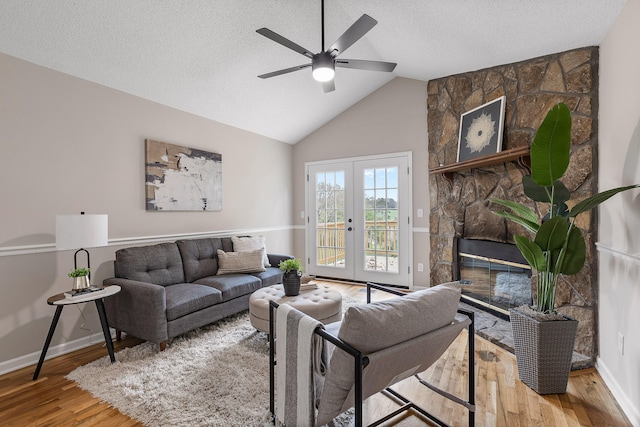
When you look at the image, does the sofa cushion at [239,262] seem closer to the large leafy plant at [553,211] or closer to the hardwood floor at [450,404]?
the hardwood floor at [450,404]

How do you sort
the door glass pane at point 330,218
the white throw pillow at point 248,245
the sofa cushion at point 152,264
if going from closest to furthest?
the sofa cushion at point 152,264 → the white throw pillow at point 248,245 → the door glass pane at point 330,218

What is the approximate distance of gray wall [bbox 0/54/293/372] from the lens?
2.50 metres

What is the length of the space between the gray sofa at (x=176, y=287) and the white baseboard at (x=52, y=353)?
0.24 m

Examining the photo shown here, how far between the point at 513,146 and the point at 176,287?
12.1 feet

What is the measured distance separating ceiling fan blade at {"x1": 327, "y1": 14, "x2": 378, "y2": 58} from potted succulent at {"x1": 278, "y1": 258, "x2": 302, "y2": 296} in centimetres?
180

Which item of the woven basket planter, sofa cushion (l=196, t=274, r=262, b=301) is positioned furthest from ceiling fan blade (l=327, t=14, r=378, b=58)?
sofa cushion (l=196, t=274, r=262, b=301)

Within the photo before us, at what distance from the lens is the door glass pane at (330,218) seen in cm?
534

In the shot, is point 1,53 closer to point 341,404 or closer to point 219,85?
point 219,85

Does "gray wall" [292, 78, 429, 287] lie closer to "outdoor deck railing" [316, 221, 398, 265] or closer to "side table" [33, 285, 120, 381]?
"outdoor deck railing" [316, 221, 398, 265]

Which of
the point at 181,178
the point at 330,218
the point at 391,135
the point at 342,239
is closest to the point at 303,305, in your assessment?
the point at 181,178

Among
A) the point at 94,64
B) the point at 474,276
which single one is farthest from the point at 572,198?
the point at 94,64

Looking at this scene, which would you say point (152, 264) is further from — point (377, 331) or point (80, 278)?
point (377, 331)

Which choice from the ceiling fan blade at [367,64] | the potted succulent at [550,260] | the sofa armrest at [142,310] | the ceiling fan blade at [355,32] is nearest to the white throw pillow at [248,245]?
the sofa armrest at [142,310]

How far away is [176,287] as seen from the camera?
312cm
